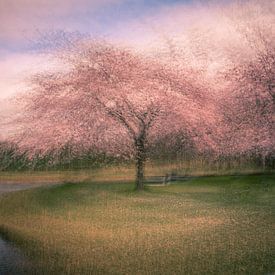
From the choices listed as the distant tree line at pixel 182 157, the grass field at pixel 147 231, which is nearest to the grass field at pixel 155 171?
the distant tree line at pixel 182 157

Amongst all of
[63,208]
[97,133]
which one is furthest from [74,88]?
[63,208]

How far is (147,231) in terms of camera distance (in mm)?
17234

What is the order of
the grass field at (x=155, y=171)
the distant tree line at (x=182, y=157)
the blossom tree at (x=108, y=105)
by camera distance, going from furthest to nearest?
1. the grass field at (x=155, y=171)
2. the distant tree line at (x=182, y=157)
3. the blossom tree at (x=108, y=105)

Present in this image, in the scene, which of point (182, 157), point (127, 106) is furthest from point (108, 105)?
point (182, 157)

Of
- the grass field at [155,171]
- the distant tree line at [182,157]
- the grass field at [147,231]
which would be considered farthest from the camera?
the grass field at [155,171]

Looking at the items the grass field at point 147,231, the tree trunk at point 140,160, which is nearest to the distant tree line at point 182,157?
the tree trunk at point 140,160

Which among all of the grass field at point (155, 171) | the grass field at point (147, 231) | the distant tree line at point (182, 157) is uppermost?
the distant tree line at point (182, 157)

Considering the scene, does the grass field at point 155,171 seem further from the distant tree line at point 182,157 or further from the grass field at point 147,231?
the grass field at point 147,231

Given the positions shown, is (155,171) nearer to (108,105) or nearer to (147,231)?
(108,105)

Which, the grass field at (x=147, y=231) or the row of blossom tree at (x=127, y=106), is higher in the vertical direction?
the row of blossom tree at (x=127, y=106)

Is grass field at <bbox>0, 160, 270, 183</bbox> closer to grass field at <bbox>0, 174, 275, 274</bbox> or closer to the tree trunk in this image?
the tree trunk

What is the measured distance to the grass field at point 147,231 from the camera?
12.9 meters

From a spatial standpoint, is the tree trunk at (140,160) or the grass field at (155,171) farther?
the grass field at (155,171)

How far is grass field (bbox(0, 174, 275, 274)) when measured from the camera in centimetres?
1293
